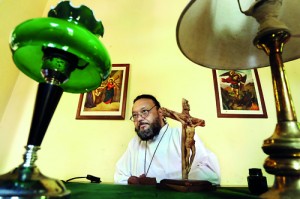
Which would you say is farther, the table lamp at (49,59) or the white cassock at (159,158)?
the white cassock at (159,158)

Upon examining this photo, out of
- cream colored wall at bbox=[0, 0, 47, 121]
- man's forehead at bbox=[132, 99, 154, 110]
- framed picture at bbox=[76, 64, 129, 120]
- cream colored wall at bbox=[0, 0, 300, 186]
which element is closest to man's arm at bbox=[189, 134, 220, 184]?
cream colored wall at bbox=[0, 0, 300, 186]

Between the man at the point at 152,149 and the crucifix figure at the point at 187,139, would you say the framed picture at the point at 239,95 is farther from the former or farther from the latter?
the crucifix figure at the point at 187,139

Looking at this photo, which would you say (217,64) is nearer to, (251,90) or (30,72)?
(30,72)

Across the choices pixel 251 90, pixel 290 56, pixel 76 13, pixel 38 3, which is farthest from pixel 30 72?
pixel 38 3

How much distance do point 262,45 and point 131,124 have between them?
1.11 metres

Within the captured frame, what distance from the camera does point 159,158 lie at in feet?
4.07

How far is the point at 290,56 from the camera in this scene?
46cm

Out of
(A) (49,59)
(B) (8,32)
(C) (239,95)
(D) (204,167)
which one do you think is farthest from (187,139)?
(B) (8,32)

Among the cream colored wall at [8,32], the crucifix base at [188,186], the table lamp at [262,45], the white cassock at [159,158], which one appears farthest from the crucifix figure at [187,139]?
the cream colored wall at [8,32]

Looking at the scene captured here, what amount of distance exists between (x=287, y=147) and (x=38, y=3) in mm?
2109

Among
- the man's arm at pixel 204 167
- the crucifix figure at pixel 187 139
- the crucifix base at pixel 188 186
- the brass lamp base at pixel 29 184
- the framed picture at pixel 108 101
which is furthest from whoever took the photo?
the framed picture at pixel 108 101

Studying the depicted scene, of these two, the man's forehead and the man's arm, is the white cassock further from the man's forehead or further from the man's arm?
the man's forehead

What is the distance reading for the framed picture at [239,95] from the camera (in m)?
1.33

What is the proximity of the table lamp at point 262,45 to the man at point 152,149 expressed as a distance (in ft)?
2.58
